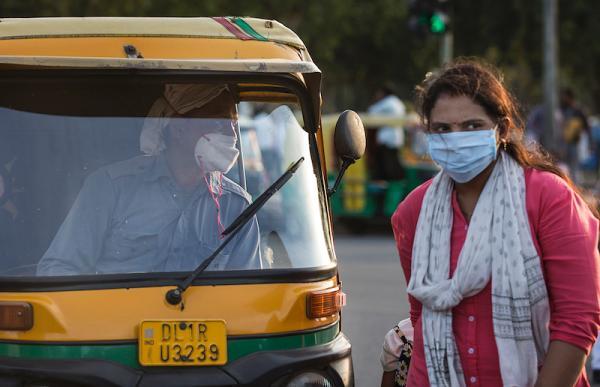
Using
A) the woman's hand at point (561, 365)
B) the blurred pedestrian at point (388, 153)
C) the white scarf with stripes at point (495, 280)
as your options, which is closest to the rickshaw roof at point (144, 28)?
the white scarf with stripes at point (495, 280)

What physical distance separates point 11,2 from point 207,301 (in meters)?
24.4

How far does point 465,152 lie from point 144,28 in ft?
5.54

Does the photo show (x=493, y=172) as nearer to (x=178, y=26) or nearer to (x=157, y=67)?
(x=157, y=67)

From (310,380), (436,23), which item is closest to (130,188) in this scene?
(310,380)

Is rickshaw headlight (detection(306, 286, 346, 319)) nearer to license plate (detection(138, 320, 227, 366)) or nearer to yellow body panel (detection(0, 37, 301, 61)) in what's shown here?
license plate (detection(138, 320, 227, 366))

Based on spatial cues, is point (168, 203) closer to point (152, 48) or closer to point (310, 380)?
point (152, 48)

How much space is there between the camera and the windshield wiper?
4277mm

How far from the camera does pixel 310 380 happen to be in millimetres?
4430


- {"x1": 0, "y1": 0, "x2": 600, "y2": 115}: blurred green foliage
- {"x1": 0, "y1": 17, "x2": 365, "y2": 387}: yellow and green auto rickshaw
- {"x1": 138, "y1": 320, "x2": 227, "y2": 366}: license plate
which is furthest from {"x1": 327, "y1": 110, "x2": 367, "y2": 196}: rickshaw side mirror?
{"x1": 0, "y1": 0, "x2": 600, "y2": 115}: blurred green foliage

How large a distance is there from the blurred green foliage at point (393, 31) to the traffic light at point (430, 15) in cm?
554

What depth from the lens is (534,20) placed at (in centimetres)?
3053

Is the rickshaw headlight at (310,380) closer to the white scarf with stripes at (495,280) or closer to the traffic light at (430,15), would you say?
the white scarf with stripes at (495,280)

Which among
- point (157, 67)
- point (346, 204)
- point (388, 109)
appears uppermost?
point (157, 67)

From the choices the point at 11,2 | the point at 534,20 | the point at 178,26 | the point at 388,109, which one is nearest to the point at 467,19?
the point at 534,20
